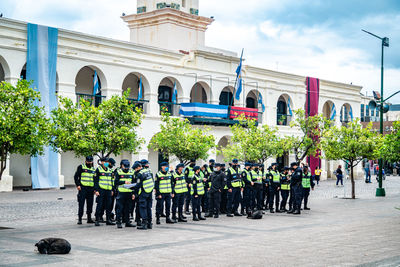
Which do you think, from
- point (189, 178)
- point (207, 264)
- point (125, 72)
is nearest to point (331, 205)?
point (189, 178)

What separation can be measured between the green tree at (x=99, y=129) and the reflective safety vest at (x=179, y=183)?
665 centimetres

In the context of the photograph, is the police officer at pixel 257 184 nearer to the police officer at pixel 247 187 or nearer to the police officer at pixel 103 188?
the police officer at pixel 247 187

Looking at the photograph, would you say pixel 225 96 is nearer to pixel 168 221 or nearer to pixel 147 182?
pixel 168 221

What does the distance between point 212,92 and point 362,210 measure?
22.2 m

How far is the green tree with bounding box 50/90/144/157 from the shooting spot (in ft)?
78.8

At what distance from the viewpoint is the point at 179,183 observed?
692 inches

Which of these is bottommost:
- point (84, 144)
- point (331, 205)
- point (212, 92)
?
point (331, 205)

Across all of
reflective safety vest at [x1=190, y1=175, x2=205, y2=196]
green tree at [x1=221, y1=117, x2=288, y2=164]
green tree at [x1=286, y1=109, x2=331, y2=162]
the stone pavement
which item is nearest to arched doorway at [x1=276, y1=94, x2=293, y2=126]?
green tree at [x1=286, y1=109, x2=331, y2=162]

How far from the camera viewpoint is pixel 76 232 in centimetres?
1488

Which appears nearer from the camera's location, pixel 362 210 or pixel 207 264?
pixel 207 264

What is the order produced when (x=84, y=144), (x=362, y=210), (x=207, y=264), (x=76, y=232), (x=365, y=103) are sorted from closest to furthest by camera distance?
(x=207, y=264)
(x=76, y=232)
(x=362, y=210)
(x=84, y=144)
(x=365, y=103)

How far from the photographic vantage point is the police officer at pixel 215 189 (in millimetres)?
19188

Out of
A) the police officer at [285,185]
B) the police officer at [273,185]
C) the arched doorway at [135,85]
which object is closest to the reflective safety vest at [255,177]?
the police officer at [273,185]

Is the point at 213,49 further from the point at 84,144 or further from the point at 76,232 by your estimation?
the point at 76,232
